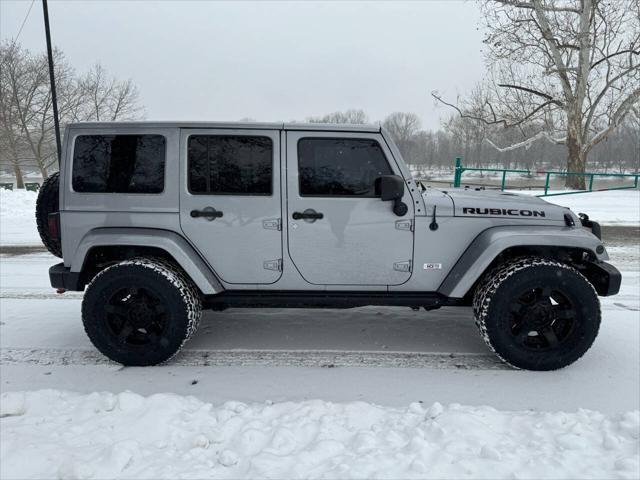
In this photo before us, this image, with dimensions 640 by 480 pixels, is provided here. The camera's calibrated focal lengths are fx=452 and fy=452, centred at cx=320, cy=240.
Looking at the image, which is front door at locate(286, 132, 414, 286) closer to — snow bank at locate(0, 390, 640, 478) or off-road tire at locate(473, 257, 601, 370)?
off-road tire at locate(473, 257, 601, 370)

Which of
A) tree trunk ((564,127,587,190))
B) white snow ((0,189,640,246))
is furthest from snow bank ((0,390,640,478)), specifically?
tree trunk ((564,127,587,190))

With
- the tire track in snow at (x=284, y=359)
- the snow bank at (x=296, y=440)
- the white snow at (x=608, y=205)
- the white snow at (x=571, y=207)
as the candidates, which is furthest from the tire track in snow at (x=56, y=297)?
the white snow at (x=608, y=205)

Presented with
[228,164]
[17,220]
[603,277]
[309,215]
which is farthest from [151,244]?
[17,220]

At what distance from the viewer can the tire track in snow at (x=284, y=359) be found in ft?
11.7

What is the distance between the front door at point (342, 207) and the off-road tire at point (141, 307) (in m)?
0.94

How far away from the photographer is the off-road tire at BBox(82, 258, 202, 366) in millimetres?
3406

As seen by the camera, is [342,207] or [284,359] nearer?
[342,207]

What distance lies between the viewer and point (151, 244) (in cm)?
343

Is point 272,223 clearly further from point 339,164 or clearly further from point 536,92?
point 536,92

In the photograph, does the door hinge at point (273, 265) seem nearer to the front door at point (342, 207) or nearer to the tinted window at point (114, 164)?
the front door at point (342, 207)

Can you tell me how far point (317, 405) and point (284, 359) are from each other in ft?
2.76

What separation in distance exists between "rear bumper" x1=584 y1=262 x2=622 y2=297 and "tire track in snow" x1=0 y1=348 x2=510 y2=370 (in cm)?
100

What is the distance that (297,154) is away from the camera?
3.48 metres

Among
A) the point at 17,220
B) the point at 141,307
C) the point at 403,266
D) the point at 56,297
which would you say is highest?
the point at 403,266
